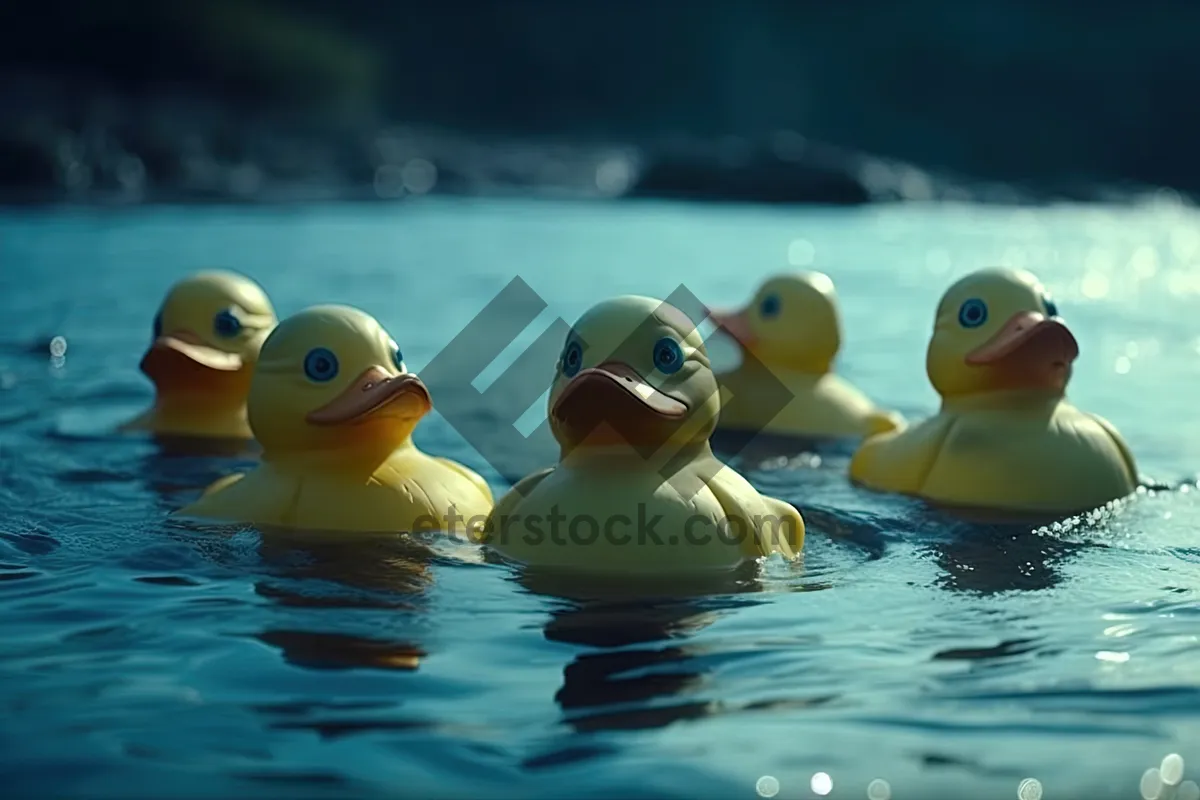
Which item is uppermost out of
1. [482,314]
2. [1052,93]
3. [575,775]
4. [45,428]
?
[1052,93]

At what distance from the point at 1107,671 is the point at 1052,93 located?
4858 centimetres

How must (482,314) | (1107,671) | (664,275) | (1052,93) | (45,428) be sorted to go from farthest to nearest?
(1052,93), (664,275), (482,314), (45,428), (1107,671)

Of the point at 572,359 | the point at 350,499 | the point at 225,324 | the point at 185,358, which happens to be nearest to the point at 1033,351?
the point at 572,359

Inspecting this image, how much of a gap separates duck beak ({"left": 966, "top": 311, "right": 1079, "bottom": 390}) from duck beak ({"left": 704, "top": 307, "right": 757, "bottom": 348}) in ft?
7.14

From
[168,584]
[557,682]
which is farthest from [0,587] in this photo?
[557,682]

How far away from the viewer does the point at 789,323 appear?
10.2 metres

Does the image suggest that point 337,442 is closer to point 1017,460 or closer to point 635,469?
point 635,469

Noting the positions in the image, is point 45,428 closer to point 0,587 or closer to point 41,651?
point 0,587

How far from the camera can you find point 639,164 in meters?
39.6

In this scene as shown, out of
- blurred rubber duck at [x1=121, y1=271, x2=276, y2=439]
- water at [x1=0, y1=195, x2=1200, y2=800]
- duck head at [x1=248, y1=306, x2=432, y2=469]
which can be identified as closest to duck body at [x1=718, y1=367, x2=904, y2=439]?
water at [x1=0, y1=195, x2=1200, y2=800]

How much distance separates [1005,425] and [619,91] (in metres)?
46.4

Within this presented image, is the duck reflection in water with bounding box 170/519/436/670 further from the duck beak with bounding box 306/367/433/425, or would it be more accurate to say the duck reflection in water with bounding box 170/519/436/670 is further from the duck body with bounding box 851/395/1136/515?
the duck body with bounding box 851/395/1136/515

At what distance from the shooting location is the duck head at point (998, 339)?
8.15 m

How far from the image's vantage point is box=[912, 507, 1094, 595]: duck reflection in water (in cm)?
680
